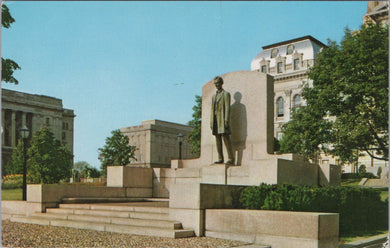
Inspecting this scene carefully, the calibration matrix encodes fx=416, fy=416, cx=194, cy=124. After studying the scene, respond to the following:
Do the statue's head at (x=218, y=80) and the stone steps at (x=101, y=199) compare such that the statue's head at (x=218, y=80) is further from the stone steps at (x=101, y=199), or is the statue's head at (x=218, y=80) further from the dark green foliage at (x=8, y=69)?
the dark green foliage at (x=8, y=69)

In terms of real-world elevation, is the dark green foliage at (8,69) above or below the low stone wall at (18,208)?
above

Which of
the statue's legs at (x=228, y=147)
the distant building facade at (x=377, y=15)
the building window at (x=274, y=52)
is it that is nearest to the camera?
the statue's legs at (x=228, y=147)

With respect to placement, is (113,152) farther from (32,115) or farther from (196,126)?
(196,126)

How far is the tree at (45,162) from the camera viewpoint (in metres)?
47.9

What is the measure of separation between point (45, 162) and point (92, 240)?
43.4 metres

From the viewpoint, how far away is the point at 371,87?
27.5 meters

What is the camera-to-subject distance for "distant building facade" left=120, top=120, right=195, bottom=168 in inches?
4099

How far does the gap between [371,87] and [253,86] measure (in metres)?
15.9

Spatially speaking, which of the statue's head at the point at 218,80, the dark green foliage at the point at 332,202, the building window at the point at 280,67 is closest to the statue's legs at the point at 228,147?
the statue's head at the point at 218,80

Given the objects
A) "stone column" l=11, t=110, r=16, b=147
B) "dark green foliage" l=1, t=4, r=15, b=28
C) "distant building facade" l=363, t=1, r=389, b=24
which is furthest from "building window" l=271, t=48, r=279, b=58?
"dark green foliage" l=1, t=4, r=15, b=28

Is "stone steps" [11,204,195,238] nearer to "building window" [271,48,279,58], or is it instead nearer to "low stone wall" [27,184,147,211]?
"low stone wall" [27,184,147,211]

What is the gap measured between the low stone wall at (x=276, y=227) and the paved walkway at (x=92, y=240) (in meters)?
0.32

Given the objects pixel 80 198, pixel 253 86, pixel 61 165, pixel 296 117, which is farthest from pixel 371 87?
pixel 61 165

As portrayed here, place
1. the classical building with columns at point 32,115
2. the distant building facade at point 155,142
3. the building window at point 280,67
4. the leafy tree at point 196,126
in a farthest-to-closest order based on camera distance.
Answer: the distant building facade at point 155,142, the classical building with columns at point 32,115, the building window at point 280,67, the leafy tree at point 196,126
